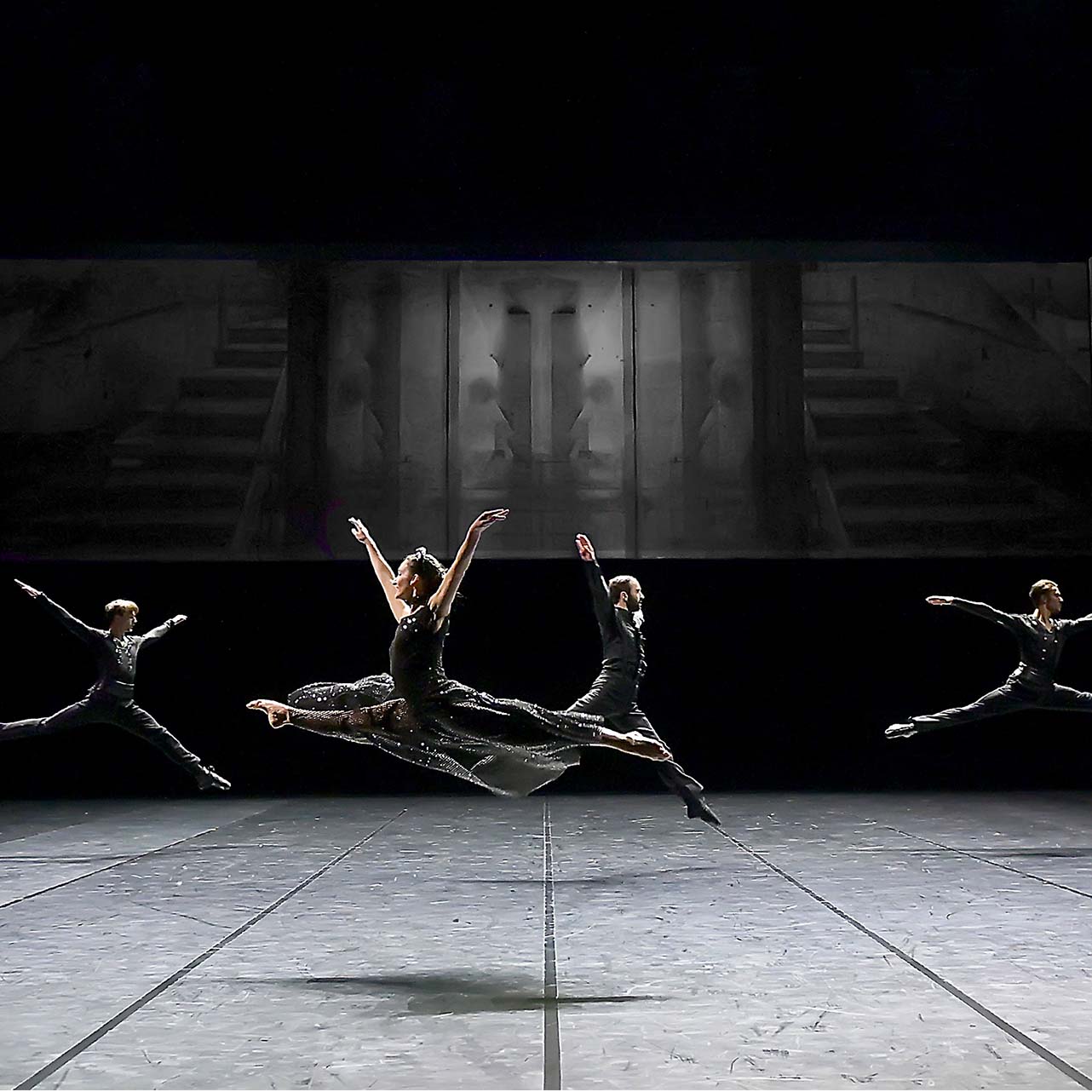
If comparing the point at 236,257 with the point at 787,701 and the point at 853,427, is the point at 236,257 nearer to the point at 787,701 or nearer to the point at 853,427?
the point at 853,427

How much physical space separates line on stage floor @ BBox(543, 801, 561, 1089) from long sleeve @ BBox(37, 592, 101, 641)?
343cm

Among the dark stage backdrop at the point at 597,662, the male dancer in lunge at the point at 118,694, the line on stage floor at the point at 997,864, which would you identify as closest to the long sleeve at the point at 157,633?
the male dancer in lunge at the point at 118,694

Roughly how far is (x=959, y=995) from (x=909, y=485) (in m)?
6.48

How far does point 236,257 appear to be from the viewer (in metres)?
9.50

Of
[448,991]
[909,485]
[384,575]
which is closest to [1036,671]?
[909,485]

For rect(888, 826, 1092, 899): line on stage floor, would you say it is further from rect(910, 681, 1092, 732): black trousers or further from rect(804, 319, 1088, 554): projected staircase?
rect(804, 319, 1088, 554): projected staircase

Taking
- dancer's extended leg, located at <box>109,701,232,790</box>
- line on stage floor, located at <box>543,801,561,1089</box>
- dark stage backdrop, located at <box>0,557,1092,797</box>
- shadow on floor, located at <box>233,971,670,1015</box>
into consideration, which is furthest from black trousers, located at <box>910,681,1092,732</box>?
shadow on floor, located at <box>233,971,670,1015</box>

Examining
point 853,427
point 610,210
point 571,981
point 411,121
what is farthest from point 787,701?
point 571,981

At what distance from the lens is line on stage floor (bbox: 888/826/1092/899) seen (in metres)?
5.24

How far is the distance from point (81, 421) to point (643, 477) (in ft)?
13.7

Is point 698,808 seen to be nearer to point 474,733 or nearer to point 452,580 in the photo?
point 474,733

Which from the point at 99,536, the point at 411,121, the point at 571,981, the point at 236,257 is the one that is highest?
the point at 411,121

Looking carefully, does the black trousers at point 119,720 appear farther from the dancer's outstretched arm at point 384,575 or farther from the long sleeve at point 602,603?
the dancer's outstretched arm at point 384,575

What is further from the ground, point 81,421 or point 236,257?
point 236,257
